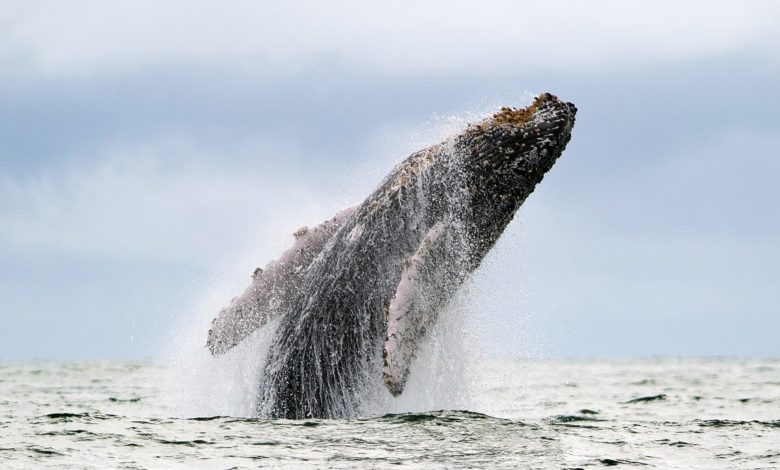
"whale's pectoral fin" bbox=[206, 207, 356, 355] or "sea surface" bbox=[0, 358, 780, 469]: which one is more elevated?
"whale's pectoral fin" bbox=[206, 207, 356, 355]

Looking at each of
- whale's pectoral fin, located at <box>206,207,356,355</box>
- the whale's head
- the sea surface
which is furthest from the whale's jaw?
whale's pectoral fin, located at <box>206,207,356,355</box>

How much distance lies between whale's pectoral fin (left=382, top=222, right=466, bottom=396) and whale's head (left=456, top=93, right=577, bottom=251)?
579 millimetres

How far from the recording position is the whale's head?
11.8 metres

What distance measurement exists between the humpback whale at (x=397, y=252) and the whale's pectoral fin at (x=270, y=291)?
137 millimetres

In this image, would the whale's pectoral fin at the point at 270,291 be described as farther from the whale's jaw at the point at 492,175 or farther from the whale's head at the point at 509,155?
the whale's head at the point at 509,155

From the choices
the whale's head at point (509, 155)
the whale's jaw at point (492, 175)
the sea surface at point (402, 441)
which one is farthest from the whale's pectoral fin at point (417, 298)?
the sea surface at point (402, 441)

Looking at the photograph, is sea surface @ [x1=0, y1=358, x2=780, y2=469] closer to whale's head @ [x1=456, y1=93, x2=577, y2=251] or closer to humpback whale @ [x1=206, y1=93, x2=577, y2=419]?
humpback whale @ [x1=206, y1=93, x2=577, y2=419]

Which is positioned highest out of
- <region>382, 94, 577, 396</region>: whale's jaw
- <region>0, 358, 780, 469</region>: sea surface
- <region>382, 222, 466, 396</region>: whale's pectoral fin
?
<region>382, 94, 577, 396</region>: whale's jaw

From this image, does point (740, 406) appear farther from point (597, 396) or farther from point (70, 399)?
point (70, 399)

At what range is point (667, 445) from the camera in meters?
11.5

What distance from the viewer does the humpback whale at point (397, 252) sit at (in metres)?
11.5

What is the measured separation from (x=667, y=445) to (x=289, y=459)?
14.9 feet

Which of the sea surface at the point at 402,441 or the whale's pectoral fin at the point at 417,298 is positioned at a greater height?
the whale's pectoral fin at the point at 417,298

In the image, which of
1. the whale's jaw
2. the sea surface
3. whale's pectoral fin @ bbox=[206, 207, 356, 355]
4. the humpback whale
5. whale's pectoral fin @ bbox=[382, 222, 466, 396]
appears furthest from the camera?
whale's pectoral fin @ bbox=[206, 207, 356, 355]
